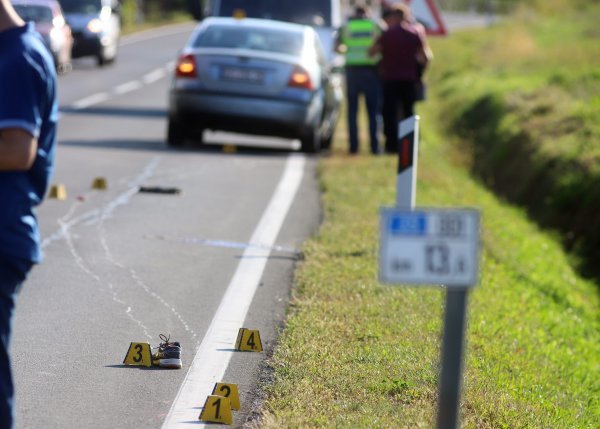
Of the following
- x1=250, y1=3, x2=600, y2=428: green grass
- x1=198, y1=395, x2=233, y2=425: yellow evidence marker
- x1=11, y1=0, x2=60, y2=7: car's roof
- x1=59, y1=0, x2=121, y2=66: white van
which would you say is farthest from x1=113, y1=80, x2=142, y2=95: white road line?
x1=198, y1=395, x2=233, y2=425: yellow evidence marker

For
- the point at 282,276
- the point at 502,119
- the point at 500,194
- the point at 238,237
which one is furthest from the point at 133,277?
the point at 502,119

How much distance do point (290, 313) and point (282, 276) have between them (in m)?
1.23

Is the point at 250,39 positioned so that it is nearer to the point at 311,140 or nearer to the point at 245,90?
the point at 245,90

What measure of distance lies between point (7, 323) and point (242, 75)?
474 inches

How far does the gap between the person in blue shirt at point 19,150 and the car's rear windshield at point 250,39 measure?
12.2m

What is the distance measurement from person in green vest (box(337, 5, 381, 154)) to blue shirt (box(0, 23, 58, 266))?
1231 centimetres

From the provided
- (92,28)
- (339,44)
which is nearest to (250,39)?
(339,44)

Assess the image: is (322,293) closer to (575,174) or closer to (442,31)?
(442,31)

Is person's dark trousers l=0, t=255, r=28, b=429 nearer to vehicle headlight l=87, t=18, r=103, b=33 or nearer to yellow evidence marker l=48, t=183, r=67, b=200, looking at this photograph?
yellow evidence marker l=48, t=183, r=67, b=200

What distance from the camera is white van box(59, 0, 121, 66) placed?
1300 inches

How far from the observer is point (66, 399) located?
5.89m

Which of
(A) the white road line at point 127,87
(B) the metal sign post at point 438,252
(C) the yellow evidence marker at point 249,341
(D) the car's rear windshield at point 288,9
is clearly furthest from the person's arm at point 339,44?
(B) the metal sign post at point 438,252

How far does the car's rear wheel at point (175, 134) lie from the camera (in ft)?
54.4

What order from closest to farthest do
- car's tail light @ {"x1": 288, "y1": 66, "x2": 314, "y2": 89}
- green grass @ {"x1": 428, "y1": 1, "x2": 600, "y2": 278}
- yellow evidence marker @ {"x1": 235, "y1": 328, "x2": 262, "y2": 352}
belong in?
yellow evidence marker @ {"x1": 235, "y1": 328, "x2": 262, "y2": 352}
car's tail light @ {"x1": 288, "y1": 66, "x2": 314, "y2": 89}
green grass @ {"x1": 428, "y1": 1, "x2": 600, "y2": 278}
